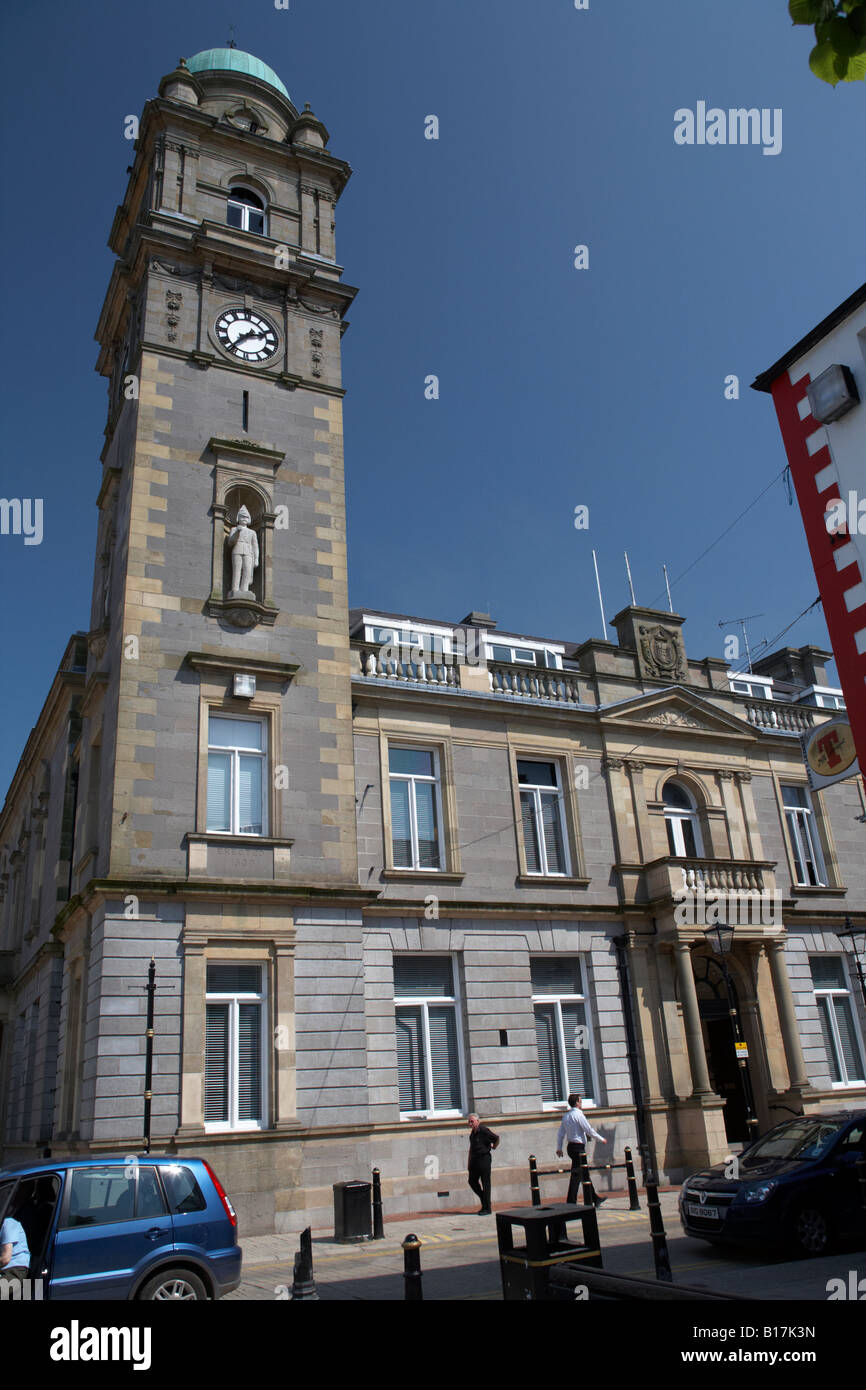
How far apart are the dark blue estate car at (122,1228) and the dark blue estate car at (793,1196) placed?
6.48 m

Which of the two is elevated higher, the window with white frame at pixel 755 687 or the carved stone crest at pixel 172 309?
the carved stone crest at pixel 172 309

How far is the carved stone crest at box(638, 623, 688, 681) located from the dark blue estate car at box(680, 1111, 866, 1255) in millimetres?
14099

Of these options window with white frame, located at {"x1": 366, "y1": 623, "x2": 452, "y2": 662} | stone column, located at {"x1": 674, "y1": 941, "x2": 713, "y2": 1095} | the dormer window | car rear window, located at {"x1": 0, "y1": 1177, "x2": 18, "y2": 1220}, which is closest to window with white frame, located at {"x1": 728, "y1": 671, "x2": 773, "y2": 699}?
window with white frame, located at {"x1": 366, "y1": 623, "x2": 452, "y2": 662}

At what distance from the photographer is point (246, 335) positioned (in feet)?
77.3

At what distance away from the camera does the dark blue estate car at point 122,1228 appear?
941 cm

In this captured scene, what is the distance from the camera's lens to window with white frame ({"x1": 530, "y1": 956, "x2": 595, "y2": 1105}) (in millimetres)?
21375

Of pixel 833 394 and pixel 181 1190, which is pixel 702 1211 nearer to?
pixel 181 1190

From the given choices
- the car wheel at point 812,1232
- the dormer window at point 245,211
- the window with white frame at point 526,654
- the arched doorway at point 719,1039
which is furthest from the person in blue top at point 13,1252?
the dormer window at point 245,211

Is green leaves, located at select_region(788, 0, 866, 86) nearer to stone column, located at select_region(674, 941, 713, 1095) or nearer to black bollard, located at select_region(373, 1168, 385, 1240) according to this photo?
black bollard, located at select_region(373, 1168, 385, 1240)

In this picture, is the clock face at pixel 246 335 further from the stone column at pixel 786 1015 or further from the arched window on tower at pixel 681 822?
the stone column at pixel 786 1015

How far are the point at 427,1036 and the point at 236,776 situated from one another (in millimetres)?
6615

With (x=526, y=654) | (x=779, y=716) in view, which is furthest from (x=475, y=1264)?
(x=779, y=716)

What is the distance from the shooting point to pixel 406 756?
74.0 feet
